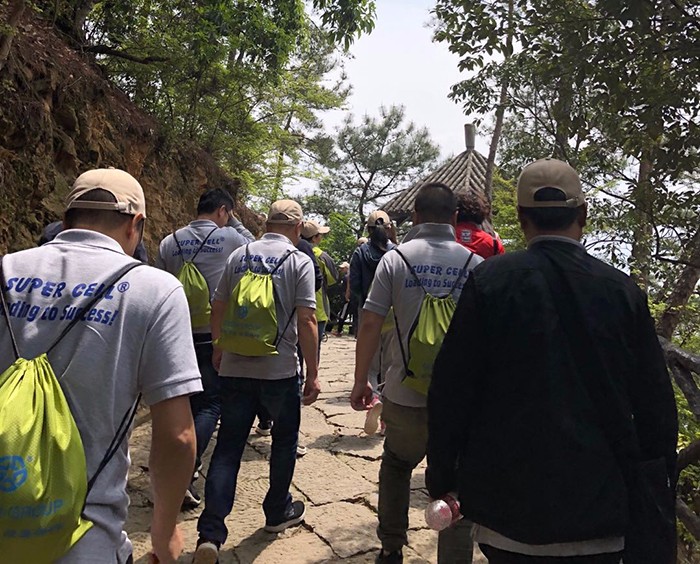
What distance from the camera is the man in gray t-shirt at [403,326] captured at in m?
2.87

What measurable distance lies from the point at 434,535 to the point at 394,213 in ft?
39.0

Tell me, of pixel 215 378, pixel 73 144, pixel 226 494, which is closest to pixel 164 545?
pixel 226 494

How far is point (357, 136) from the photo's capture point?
27.7m

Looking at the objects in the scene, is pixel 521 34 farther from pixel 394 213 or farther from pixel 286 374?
pixel 394 213

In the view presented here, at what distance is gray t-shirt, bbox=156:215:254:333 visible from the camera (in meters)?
4.07

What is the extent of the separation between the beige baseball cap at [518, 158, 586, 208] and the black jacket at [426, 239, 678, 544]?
0.43 ft

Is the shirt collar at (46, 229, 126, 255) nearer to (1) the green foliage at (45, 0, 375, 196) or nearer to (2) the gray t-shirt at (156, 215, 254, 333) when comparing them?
(2) the gray t-shirt at (156, 215, 254, 333)

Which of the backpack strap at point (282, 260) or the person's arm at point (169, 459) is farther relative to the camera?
the backpack strap at point (282, 260)

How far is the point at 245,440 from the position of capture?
3.32 metres

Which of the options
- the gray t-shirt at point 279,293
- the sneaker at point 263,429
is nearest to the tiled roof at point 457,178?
the sneaker at point 263,429

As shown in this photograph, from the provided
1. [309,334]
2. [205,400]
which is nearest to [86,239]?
[309,334]

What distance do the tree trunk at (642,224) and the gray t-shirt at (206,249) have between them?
2.80 meters

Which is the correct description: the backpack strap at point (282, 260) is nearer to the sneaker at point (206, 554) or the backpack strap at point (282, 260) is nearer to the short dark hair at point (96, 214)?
the sneaker at point (206, 554)

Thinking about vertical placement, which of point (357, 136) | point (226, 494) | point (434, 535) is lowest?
point (434, 535)
